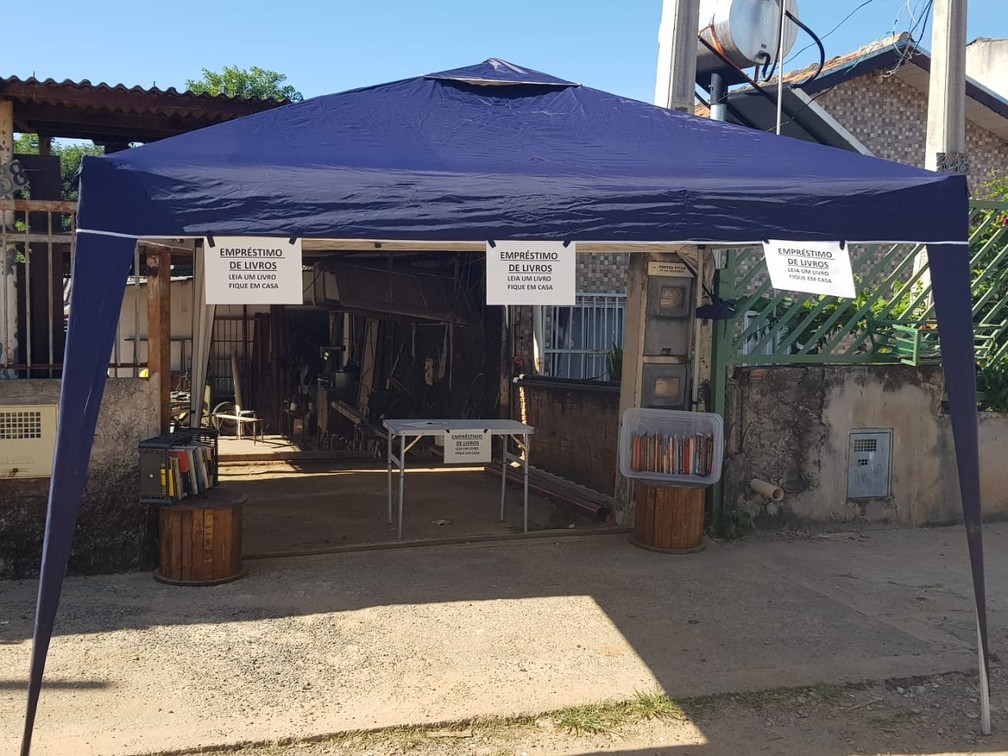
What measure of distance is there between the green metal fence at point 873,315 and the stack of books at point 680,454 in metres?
0.73

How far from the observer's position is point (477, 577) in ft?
19.4

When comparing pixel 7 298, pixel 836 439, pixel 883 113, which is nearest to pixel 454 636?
pixel 7 298

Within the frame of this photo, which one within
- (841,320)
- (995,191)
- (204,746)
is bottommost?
(204,746)

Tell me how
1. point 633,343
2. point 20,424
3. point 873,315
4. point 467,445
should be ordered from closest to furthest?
point 20,424 → point 467,445 → point 633,343 → point 873,315

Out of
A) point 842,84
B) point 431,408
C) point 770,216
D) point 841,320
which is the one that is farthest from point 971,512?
point 842,84

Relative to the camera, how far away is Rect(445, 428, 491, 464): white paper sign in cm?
662

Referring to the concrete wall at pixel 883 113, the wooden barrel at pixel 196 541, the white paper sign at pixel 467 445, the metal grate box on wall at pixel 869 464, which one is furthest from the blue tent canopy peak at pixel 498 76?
the concrete wall at pixel 883 113

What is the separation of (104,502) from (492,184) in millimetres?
3420

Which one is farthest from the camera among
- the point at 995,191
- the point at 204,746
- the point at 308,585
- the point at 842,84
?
the point at 842,84

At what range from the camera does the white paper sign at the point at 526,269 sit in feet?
13.2

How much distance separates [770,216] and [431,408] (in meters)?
7.58

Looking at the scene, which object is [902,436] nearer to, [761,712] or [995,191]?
[995,191]

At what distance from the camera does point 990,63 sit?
2031cm

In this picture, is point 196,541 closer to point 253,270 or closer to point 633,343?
point 253,270
